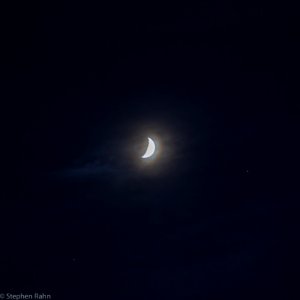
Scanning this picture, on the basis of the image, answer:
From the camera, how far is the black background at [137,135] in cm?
309

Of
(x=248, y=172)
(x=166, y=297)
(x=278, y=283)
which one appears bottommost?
(x=278, y=283)

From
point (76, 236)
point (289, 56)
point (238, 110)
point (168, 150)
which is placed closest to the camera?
point (289, 56)

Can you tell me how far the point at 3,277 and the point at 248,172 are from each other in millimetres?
7129

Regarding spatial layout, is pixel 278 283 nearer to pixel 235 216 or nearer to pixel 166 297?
pixel 166 297

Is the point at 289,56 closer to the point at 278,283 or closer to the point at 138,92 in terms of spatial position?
the point at 138,92

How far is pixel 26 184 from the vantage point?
517 cm

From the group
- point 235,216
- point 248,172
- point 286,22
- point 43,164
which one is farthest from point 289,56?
point 235,216

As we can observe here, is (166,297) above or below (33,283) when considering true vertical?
below

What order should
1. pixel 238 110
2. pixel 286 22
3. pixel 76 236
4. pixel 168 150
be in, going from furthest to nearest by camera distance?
pixel 76 236
pixel 168 150
pixel 238 110
pixel 286 22

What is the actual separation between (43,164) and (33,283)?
19.0 ft

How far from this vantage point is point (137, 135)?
4.55 meters

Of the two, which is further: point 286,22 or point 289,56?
point 289,56

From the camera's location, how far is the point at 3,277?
25.1ft

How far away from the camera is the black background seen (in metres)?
3.09
